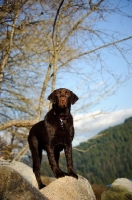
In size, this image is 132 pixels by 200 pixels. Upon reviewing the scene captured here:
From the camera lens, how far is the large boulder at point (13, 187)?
3.15 m

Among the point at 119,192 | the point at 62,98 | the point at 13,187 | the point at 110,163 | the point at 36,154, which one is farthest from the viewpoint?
the point at 110,163

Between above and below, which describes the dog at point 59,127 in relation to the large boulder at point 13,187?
above

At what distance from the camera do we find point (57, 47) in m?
9.38

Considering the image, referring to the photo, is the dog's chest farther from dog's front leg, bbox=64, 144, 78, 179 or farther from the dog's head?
the dog's head

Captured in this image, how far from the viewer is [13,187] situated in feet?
10.7

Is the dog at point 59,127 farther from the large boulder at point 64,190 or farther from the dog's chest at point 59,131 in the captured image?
the large boulder at point 64,190

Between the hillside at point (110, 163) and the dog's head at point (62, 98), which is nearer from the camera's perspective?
the dog's head at point (62, 98)

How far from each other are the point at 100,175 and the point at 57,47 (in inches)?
5864

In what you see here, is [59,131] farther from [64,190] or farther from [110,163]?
[110,163]

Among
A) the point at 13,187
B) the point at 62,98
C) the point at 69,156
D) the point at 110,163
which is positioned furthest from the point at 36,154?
the point at 110,163

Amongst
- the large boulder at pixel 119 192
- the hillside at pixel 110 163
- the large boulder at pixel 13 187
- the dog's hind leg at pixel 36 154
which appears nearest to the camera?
the large boulder at pixel 13 187

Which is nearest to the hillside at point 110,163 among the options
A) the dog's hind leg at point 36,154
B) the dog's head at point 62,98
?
the dog's hind leg at point 36,154

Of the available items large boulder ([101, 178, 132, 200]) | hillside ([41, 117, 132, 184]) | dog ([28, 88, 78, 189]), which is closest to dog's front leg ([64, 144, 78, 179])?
dog ([28, 88, 78, 189])

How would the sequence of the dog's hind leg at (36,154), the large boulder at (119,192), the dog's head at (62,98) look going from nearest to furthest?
the dog's head at (62,98)
the dog's hind leg at (36,154)
the large boulder at (119,192)
